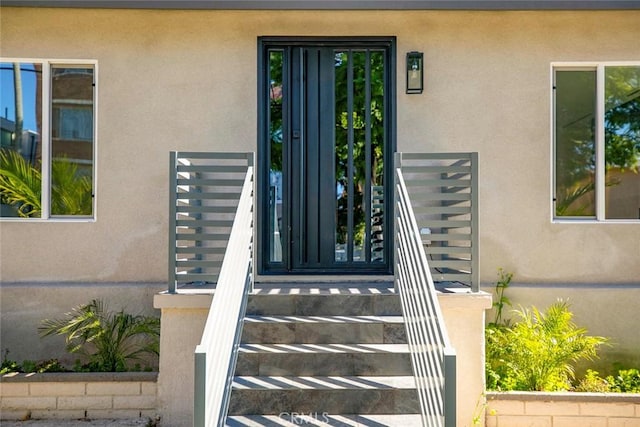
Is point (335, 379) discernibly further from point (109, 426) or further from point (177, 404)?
point (109, 426)

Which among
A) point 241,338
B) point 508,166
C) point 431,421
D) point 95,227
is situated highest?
point 508,166

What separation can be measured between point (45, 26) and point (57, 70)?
1.39 feet

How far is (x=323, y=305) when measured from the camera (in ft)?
13.8

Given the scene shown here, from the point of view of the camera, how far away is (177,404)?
417 centimetres

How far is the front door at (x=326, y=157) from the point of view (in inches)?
208

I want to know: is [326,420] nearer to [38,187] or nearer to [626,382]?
[626,382]

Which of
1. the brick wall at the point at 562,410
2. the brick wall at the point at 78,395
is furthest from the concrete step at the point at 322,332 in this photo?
the brick wall at the point at 78,395

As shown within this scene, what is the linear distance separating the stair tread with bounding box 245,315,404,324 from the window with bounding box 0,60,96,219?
232 centimetres

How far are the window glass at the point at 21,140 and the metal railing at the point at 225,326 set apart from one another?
2432 millimetres

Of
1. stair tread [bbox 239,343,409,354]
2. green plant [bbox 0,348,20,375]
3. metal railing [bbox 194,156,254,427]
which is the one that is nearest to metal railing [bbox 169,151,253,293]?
metal railing [bbox 194,156,254,427]

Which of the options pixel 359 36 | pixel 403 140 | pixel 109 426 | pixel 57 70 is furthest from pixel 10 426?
pixel 359 36

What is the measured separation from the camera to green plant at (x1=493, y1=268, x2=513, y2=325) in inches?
197

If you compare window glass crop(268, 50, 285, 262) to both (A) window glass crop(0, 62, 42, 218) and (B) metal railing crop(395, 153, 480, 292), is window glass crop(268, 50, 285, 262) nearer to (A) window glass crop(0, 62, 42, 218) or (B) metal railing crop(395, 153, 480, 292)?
(B) metal railing crop(395, 153, 480, 292)

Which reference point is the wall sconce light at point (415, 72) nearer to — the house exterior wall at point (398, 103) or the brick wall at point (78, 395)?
the house exterior wall at point (398, 103)
